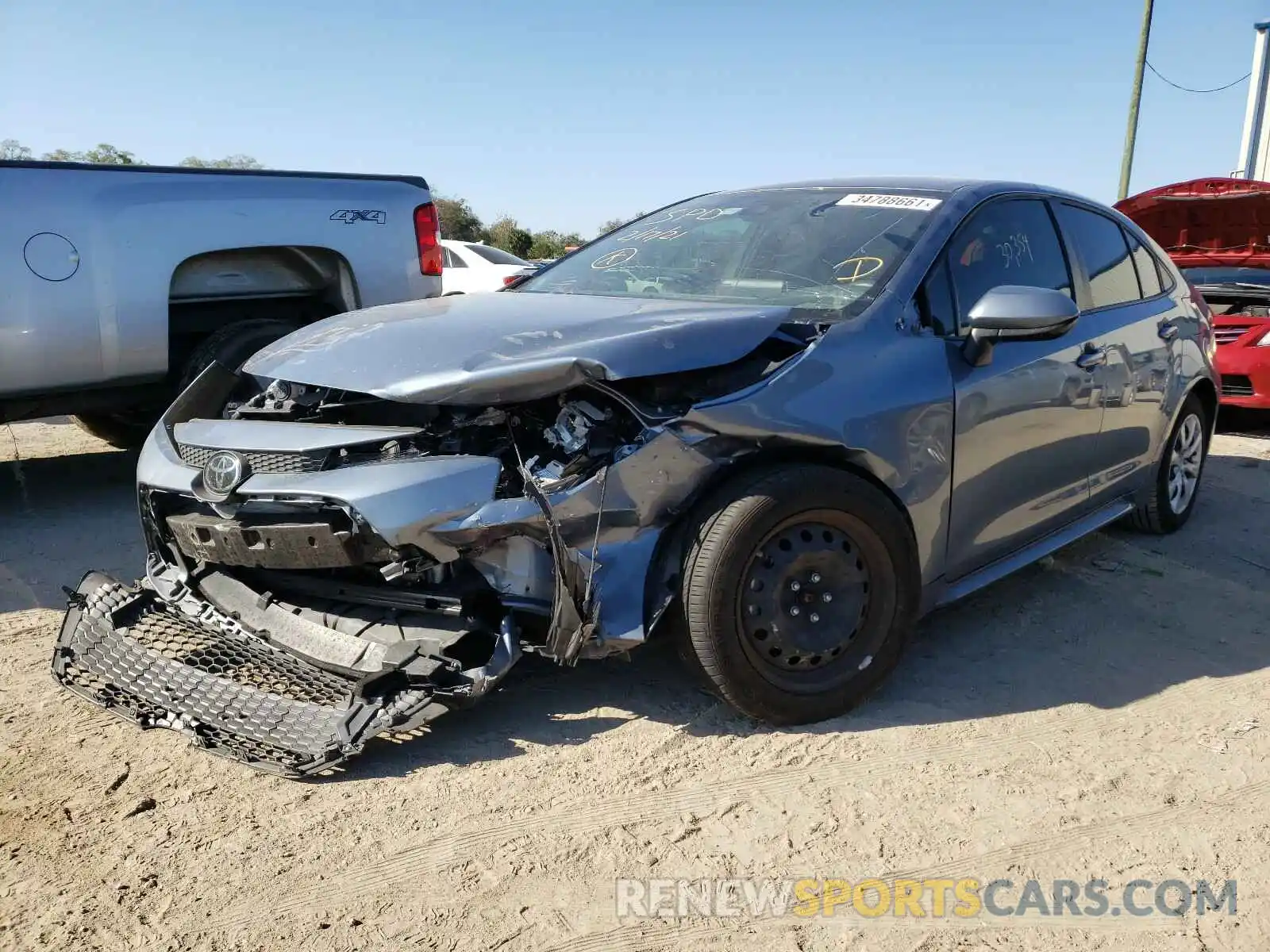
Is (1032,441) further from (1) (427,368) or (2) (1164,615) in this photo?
(1) (427,368)

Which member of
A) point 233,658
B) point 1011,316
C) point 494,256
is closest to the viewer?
point 233,658

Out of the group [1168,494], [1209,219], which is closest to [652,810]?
[1168,494]

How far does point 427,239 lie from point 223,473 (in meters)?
3.61

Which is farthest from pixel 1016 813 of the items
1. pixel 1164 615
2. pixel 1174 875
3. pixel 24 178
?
pixel 24 178

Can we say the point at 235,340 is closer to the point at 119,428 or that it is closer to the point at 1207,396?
the point at 119,428

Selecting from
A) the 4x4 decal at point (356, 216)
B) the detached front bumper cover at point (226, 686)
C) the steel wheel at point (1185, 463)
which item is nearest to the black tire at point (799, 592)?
the detached front bumper cover at point (226, 686)

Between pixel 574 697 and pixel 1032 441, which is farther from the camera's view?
pixel 1032 441

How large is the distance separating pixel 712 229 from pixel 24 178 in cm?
342

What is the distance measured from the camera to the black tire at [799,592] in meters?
2.77

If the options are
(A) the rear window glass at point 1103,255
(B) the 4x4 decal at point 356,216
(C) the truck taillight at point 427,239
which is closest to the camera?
(A) the rear window glass at point 1103,255

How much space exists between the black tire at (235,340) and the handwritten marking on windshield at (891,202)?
9.89 ft

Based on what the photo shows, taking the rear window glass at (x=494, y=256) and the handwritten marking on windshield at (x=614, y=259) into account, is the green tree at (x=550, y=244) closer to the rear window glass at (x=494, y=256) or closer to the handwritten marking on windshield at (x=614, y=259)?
the rear window glass at (x=494, y=256)

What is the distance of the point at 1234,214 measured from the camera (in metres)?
9.05

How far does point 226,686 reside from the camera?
292 cm
